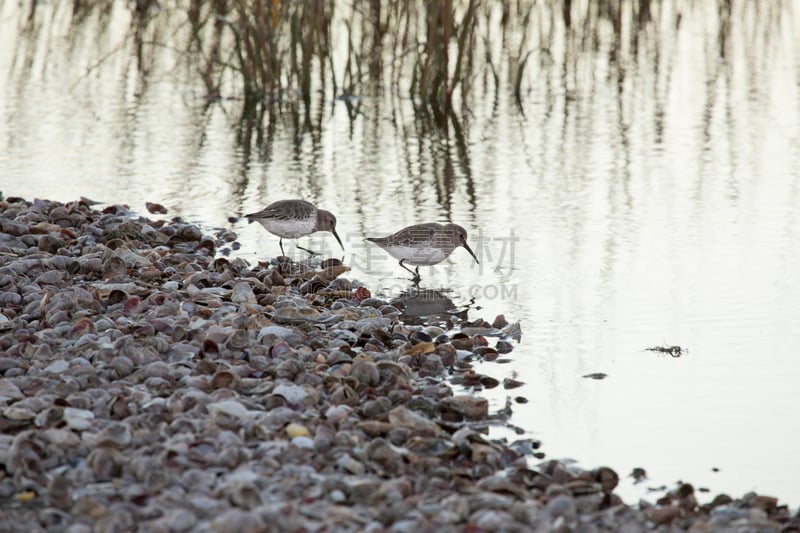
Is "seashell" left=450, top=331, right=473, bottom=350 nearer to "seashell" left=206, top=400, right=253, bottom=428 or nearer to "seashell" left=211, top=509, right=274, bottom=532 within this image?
"seashell" left=206, top=400, right=253, bottom=428

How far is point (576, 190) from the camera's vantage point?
38.3 feet

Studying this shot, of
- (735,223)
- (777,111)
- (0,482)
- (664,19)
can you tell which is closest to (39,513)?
(0,482)

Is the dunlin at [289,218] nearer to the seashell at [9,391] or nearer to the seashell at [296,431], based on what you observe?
the seashell at [9,391]

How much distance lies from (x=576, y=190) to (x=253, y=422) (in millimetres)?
7213

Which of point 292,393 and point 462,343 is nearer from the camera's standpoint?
point 292,393

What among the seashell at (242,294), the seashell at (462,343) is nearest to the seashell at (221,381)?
the seashell at (242,294)

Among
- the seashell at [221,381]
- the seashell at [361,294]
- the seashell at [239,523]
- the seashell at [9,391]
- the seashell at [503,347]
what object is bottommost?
the seashell at [503,347]

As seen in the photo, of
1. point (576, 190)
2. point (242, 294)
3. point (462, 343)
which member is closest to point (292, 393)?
point (462, 343)

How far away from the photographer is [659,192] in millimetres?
11578

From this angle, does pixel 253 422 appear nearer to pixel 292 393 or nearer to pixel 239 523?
pixel 292 393

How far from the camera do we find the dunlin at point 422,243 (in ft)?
28.3

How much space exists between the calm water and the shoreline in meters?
0.49

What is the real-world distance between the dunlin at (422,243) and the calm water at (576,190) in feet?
1.11

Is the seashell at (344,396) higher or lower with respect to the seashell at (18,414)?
lower
